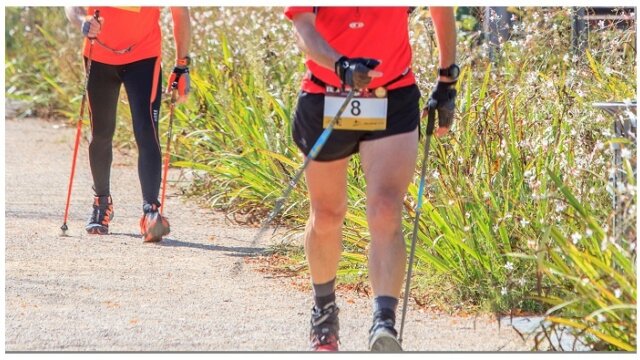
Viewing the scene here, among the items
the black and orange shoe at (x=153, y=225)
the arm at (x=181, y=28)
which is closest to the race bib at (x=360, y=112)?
the black and orange shoe at (x=153, y=225)

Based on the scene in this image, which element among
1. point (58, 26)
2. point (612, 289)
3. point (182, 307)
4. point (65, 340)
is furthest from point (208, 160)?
point (58, 26)

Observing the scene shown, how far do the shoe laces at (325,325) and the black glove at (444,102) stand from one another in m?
0.86

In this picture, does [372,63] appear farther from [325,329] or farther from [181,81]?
[181,81]

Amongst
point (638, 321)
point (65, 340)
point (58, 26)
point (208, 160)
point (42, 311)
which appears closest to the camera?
point (638, 321)

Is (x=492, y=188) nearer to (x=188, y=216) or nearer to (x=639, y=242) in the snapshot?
(x=639, y=242)

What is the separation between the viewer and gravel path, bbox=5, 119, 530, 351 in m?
5.72

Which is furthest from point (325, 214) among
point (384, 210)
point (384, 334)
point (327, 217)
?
point (384, 334)

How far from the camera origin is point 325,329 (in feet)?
18.1

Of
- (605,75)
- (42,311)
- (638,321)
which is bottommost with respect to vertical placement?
(42,311)

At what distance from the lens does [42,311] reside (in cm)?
634

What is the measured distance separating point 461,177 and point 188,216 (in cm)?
318

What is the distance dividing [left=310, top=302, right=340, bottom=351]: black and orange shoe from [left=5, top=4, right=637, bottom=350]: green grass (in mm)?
752

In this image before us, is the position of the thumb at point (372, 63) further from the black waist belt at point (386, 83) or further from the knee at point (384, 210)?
the knee at point (384, 210)

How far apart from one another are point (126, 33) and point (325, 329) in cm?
325
